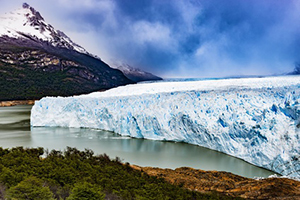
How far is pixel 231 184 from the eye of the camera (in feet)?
22.3

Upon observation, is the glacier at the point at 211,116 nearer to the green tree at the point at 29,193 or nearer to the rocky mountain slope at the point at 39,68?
the green tree at the point at 29,193

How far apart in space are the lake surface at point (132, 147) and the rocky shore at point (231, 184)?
115 cm

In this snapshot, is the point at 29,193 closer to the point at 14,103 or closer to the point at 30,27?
the point at 14,103

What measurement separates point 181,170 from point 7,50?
46.1m

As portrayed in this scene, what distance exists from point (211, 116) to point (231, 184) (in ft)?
12.9

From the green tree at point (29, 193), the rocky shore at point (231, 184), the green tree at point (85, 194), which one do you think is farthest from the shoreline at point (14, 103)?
the green tree at point (85, 194)

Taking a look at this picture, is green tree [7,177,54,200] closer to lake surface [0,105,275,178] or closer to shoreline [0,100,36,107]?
lake surface [0,105,275,178]

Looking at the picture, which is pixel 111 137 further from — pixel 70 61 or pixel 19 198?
pixel 70 61

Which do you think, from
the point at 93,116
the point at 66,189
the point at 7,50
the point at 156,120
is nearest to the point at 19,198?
the point at 66,189

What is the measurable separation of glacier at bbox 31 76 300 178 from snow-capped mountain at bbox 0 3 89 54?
51294 mm

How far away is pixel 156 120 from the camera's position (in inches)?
474

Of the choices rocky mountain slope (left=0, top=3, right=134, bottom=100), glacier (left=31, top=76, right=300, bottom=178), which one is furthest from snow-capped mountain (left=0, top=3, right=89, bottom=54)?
glacier (left=31, top=76, right=300, bottom=178)

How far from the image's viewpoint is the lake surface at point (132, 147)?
29.6 ft

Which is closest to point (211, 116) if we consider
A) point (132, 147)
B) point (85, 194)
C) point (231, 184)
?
point (132, 147)
